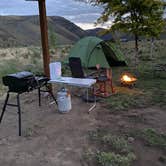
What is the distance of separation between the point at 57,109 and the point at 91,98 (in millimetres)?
942

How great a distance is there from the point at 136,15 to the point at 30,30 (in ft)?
191

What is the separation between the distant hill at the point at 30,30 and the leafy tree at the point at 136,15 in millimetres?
44869

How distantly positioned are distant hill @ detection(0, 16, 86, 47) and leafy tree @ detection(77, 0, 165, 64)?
44.9 meters

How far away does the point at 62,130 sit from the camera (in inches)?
177

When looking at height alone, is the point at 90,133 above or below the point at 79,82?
below

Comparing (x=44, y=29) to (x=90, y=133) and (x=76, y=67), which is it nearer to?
(x=76, y=67)

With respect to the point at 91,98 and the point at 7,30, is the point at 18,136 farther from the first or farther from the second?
the point at 7,30

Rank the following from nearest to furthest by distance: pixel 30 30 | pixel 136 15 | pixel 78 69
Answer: pixel 78 69 < pixel 136 15 < pixel 30 30

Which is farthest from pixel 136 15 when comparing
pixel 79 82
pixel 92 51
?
pixel 79 82

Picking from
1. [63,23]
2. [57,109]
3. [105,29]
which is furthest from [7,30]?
[57,109]

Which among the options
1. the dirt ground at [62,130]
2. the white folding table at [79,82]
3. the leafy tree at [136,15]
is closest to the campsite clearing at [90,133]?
the dirt ground at [62,130]

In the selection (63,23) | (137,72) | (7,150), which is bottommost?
(7,150)

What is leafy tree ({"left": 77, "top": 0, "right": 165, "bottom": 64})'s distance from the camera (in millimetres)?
8836

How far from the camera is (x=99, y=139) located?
4.10m
